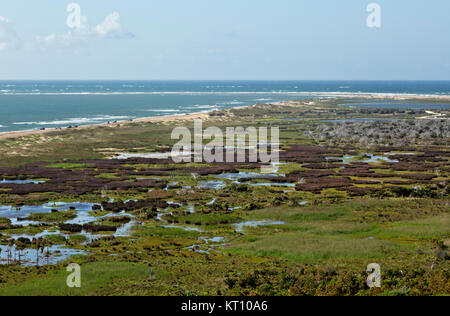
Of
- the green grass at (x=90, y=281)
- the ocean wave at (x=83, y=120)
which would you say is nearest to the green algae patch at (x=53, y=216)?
the green grass at (x=90, y=281)

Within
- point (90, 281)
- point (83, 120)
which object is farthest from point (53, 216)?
point (83, 120)

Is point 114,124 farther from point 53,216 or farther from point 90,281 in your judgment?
point 90,281

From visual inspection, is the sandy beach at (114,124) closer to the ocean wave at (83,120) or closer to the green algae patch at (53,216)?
the ocean wave at (83,120)

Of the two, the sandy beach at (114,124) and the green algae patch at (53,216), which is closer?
the green algae patch at (53,216)

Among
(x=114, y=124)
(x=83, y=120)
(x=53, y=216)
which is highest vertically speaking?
(x=83, y=120)

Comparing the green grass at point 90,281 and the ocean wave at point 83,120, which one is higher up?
the ocean wave at point 83,120

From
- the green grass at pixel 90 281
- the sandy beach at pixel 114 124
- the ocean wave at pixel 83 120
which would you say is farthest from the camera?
the ocean wave at pixel 83 120

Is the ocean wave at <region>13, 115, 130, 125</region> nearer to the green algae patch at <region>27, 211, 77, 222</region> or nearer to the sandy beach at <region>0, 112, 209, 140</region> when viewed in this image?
the sandy beach at <region>0, 112, 209, 140</region>

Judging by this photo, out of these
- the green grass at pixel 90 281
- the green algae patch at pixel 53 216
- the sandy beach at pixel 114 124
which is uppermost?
the sandy beach at pixel 114 124

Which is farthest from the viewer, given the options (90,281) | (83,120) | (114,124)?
(83,120)
